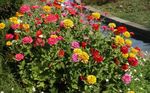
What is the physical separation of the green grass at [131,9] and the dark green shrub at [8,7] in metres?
4.01

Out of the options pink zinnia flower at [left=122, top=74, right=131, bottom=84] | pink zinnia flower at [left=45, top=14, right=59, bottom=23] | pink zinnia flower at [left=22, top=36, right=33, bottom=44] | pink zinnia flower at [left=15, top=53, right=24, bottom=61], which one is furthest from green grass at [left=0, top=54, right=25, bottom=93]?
pink zinnia flower at [left=122, top=74, right=131, bottom=84]

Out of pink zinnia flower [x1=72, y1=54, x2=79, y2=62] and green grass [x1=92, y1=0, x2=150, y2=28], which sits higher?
pink zinnia flower [x1=72, y1=54, x2=79, y2=62]

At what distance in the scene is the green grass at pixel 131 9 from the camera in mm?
13641

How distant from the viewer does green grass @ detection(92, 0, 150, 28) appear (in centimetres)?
1364

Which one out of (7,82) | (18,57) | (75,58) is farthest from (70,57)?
(7,82)

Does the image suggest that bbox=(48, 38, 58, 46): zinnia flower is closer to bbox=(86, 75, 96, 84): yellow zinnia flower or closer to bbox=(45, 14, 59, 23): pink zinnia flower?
bbox=(45, 14, 59, 23): pink zinnia flower

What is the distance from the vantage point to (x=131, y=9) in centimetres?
1538

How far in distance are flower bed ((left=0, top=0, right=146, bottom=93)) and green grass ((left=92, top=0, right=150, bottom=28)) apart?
6654 mm

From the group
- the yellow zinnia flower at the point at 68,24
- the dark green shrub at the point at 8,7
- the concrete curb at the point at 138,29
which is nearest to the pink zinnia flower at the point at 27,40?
the yellow zinnia flower at the point at 68,24

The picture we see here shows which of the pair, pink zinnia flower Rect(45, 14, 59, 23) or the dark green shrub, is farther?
the dark green shrub

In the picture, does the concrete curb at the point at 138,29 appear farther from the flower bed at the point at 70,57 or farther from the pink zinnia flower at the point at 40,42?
the pink zinnia flower at the point at 40,42

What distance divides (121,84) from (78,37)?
918 millimetres

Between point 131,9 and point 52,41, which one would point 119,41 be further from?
point 131,9

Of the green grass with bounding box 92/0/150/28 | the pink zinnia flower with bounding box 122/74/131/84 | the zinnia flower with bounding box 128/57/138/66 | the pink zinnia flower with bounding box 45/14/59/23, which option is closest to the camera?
the pink zinnia flower with bounding box 122/74/131/84
